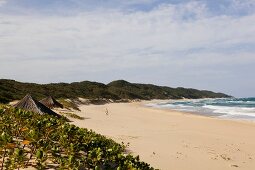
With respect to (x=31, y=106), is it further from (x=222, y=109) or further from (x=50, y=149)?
(x=222, y=109)

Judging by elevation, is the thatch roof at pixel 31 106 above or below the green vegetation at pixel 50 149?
above

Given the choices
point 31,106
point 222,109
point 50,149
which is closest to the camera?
point 50,149

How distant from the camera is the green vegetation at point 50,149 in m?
5.82

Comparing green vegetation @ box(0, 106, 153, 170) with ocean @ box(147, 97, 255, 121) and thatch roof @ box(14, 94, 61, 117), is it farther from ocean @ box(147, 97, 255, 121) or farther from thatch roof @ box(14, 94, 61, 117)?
ocean @ box(147, 97, 255, 121)

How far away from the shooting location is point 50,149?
6586 mm

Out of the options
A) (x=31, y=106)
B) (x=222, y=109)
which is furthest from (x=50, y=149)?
(x=222, y=109)

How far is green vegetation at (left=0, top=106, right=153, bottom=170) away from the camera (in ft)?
19.1

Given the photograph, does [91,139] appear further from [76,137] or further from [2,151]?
[2,151]

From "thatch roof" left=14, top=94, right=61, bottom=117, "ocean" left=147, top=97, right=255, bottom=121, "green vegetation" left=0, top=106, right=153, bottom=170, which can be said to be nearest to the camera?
"green vegetation" left=0, top=106, right=153, bottom=170

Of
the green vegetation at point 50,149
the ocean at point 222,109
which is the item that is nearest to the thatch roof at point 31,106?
the green vegetation at point 50,149

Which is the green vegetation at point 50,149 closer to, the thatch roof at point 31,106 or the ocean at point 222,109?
the thatch roof at point 31,106

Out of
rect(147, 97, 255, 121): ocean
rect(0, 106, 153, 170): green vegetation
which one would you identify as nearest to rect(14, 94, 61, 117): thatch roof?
rect(0, 106, 153, 170): green vegetation

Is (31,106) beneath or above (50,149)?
above

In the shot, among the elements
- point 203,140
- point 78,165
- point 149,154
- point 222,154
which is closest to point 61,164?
point 78,165
